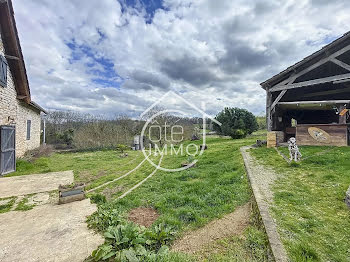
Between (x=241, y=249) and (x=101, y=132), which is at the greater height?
(x=101, y=132)

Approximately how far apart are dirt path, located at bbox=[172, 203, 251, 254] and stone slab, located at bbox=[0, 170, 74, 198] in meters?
5.10

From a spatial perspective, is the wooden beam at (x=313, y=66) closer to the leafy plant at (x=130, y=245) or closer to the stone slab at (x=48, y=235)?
the leafy plant at (x=130, y=245)

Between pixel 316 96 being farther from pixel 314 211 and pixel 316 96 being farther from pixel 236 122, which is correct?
pixel 314 211

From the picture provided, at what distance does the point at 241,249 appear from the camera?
2434 mm

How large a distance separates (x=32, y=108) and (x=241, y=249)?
14303mm

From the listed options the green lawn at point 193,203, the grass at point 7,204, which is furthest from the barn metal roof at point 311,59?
the grass at point 7,204

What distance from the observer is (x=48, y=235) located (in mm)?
2996

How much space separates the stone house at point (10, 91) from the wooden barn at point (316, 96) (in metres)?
12.5

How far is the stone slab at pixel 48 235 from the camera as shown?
249 centimetres

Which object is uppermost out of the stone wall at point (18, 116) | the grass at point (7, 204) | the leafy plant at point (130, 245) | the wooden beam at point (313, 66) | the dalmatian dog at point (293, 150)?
the wooden beam at point (313, 66)

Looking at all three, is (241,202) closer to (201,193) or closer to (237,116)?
(201,193)

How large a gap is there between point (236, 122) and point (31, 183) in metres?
19.0

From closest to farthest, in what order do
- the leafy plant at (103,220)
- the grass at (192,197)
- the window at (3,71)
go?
the leafy plant at (103,220)
the grass at (192,197)
the window at (3,71)

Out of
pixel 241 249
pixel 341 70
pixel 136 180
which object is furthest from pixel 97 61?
pixel 341 70
